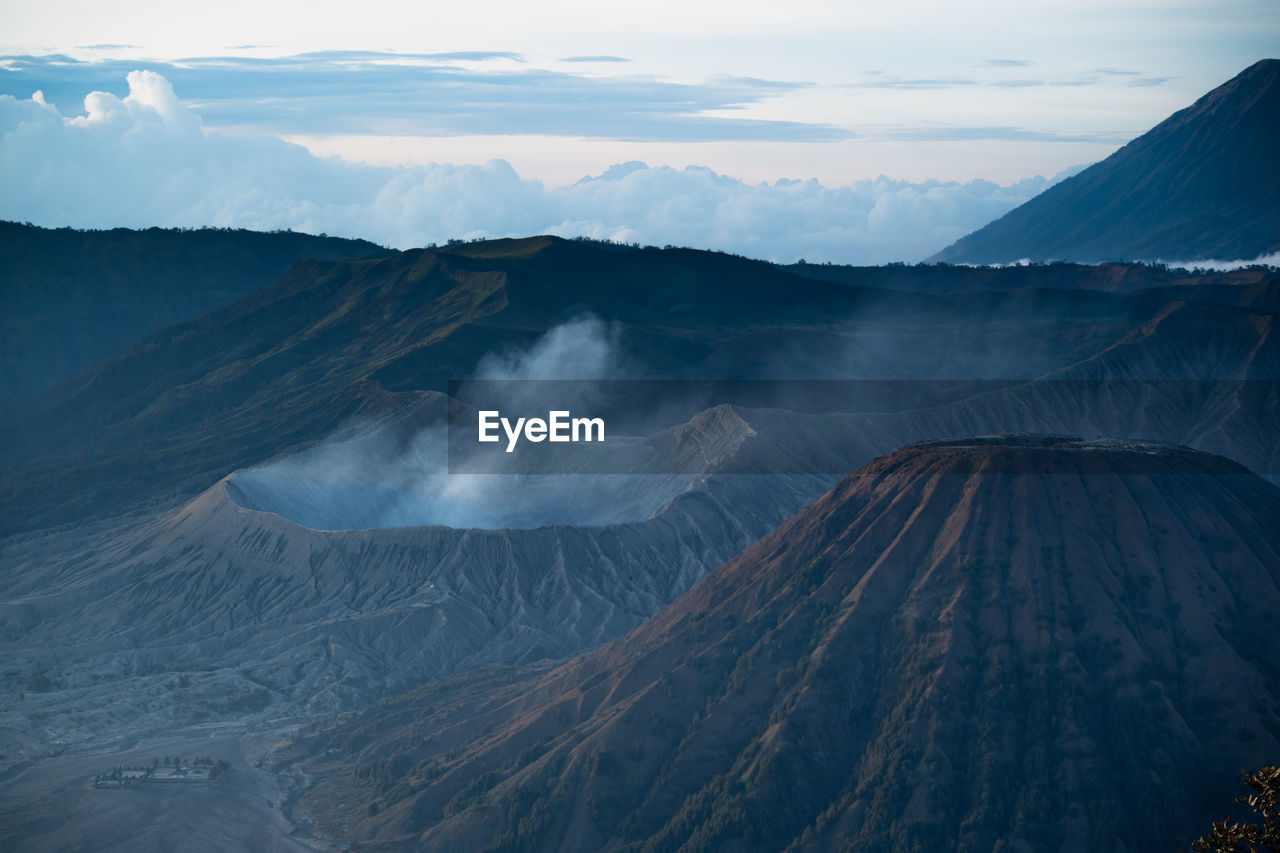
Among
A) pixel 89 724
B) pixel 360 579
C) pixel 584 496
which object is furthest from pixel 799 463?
pixel 89 724

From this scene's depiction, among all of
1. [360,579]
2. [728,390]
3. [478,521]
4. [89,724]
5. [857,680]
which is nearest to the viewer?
[857,680]

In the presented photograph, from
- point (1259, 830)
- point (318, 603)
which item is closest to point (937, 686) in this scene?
point (1259, 830)

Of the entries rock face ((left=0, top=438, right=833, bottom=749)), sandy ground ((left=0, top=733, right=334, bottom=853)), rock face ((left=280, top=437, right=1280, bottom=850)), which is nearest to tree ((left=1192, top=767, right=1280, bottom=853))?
rock face ((left=280, top=437, right=1280, bottom=850))

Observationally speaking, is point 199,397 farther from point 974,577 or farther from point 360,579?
point 974,577

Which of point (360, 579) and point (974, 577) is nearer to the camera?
point (974, 577)

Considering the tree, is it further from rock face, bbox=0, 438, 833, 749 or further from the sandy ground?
rock face, bbox=0, 438, 833, 749

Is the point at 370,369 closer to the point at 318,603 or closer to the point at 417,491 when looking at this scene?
the point at 417,491

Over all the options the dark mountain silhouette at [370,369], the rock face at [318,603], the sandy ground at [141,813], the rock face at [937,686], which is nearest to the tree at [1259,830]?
the rock face at [937,686]
